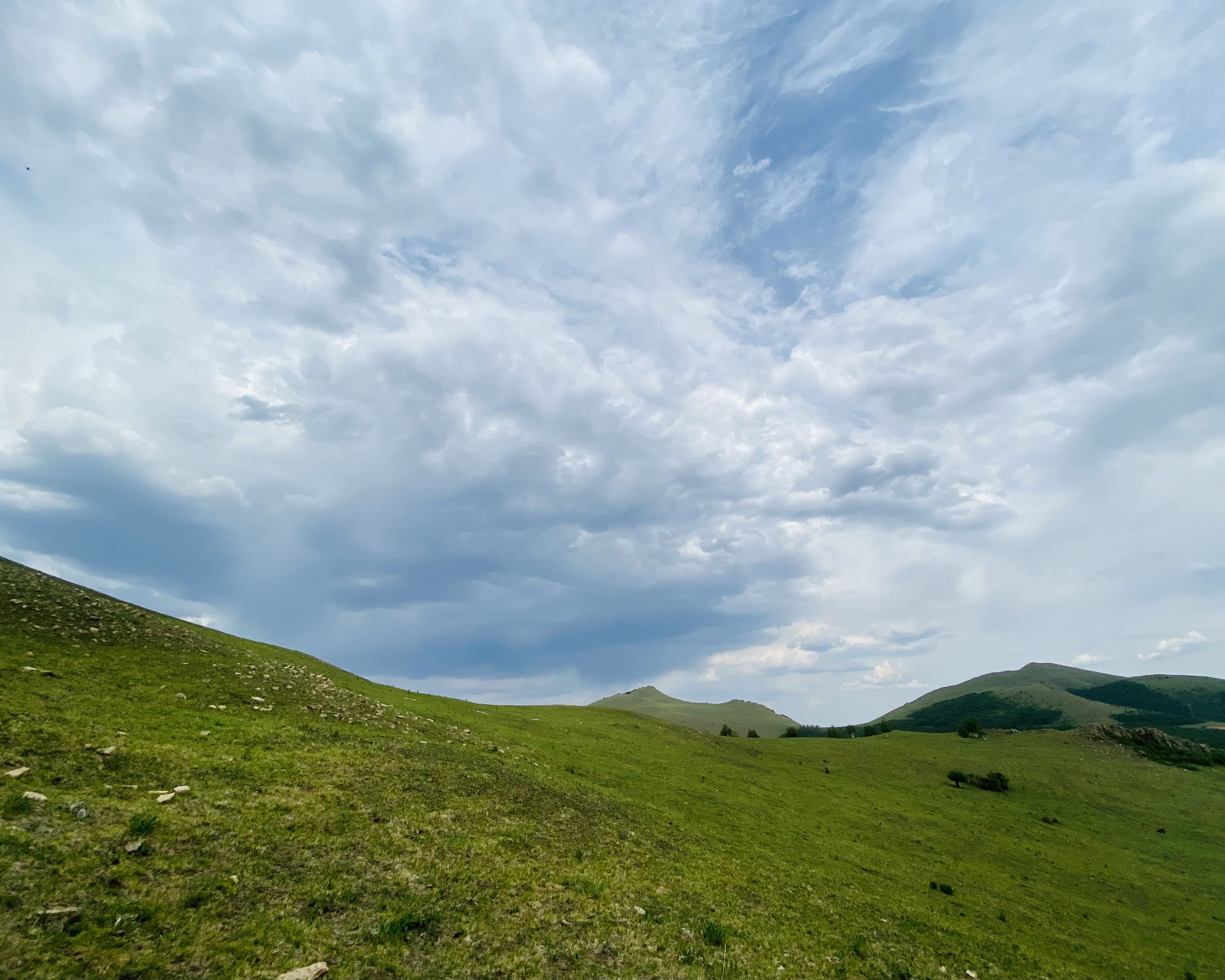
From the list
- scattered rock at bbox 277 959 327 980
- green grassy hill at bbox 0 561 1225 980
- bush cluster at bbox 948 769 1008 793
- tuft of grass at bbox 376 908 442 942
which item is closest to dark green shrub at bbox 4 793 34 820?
green grassy hill at bbox 0 561 1225 980

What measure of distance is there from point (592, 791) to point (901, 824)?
3319 centimetres

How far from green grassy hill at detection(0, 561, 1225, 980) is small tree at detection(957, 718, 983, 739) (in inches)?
1978

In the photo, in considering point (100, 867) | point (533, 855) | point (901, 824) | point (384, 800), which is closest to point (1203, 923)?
point (901, 824)

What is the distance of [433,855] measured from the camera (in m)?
17.9

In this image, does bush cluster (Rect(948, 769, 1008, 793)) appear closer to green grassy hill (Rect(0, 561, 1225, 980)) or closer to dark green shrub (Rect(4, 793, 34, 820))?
green grassy hill (Rect(0, 561, 1225, 980))

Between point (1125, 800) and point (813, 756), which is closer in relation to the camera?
point (1125, 800)

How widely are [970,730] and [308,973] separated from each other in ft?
409

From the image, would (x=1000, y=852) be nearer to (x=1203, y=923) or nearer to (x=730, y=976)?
(x=1203, y=923)

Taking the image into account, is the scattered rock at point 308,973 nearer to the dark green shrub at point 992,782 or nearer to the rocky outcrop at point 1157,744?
the dark green shrub at point 992,782

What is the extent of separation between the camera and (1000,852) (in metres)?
44.8

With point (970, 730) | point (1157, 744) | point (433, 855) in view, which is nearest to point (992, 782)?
point (970, 730)

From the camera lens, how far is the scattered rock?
1085 centimetres

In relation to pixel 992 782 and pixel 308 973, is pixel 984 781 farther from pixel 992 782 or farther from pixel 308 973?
pixel 308 973

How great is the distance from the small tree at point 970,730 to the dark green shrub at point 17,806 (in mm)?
123016
